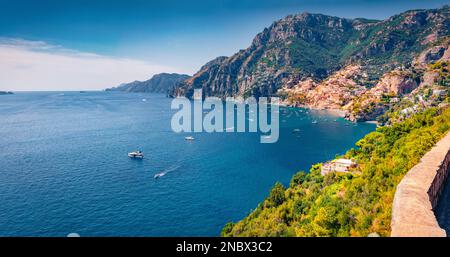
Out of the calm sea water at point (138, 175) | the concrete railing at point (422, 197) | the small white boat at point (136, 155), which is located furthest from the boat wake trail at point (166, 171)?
the concrete railing at point (422, 197)

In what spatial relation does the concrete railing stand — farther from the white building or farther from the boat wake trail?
the boat wake trail

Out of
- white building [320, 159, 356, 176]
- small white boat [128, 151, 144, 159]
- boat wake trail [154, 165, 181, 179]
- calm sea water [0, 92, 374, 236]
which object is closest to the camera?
calm sea water [0, 92, 374, 236]

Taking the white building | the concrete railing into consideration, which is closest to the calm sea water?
the white building

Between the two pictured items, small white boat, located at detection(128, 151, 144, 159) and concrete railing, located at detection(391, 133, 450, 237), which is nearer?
concrete railing, located at detection(391, 133, 450, 237)

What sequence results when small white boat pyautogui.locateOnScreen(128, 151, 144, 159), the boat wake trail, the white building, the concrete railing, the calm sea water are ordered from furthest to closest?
small white boat pyautogui.locateOnScreen(128, 151, 144, 159) < the boat wake trail < the white building < the calm sea water < the concrete railing
